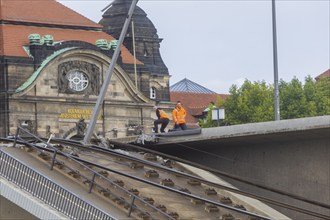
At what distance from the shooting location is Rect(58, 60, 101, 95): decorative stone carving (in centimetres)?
10625

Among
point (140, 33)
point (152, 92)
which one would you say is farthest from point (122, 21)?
point (152, 92)

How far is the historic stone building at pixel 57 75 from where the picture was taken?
104062mm

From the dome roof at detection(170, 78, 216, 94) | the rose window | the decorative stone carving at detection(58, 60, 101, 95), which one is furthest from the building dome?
the dome roof at detection(170, 78, 216, 94)

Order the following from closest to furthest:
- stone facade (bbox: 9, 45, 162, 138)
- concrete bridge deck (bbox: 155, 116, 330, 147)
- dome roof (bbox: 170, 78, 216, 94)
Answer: concrete bridge deck (bbox: 155, 116, 330, 147) → stone facade (bbox: 9, 45, 162, 138) → dome roof (bbox: 170, 78, 216, 94)

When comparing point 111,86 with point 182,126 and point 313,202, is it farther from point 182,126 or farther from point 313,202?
point 313,202

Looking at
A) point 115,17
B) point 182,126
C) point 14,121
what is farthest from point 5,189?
point 115,17

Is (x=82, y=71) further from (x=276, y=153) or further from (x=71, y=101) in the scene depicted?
(x=276, y=153)

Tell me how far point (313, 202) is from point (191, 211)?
235 centimetres

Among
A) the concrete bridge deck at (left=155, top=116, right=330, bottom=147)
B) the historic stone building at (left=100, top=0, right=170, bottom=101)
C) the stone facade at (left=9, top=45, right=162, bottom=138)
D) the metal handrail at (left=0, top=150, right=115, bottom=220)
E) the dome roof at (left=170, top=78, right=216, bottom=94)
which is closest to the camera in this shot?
the metal handrail at (left=0, top=150, right=115, bottom=220)

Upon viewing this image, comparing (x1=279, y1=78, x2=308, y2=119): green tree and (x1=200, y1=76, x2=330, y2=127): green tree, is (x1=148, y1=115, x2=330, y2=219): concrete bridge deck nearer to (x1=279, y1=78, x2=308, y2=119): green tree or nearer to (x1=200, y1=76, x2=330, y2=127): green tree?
(x1=200, y1=76, x2=330, y2=127): green tree

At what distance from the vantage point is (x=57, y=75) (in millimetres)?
106188

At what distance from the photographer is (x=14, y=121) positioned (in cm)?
10275

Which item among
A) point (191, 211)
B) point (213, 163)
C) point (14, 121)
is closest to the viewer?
point (191, 211)

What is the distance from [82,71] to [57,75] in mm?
2019
